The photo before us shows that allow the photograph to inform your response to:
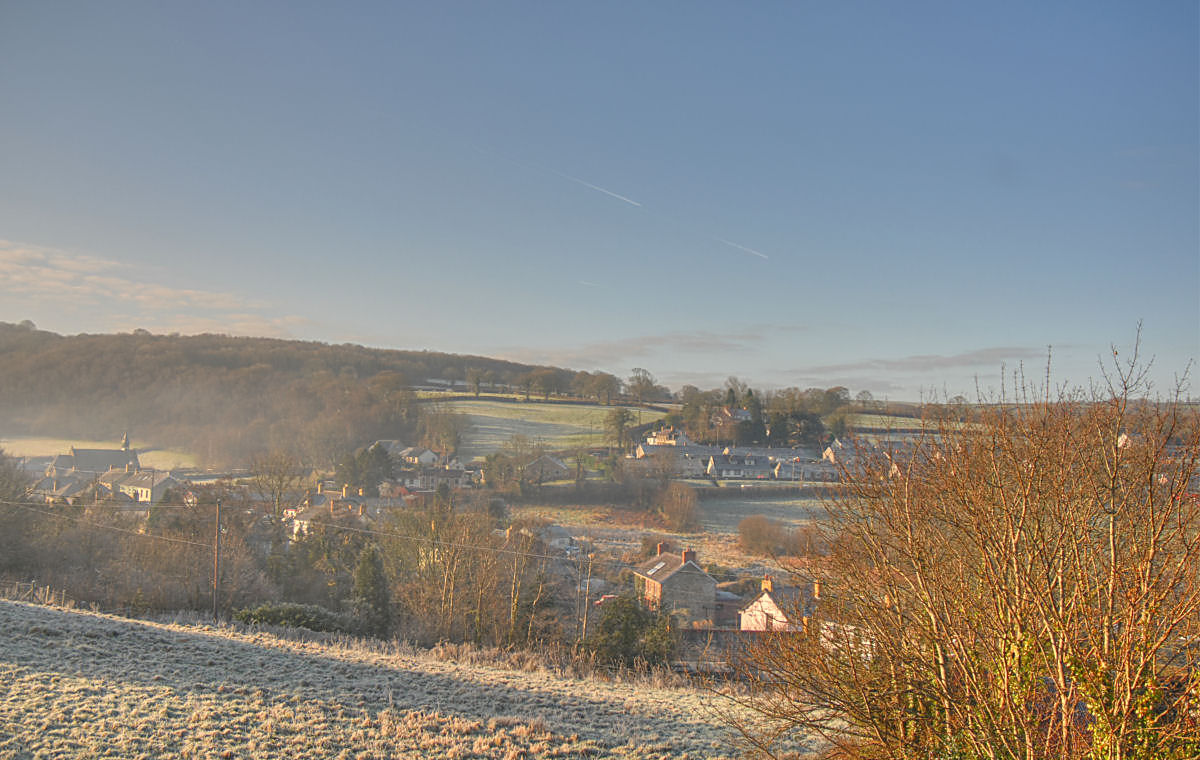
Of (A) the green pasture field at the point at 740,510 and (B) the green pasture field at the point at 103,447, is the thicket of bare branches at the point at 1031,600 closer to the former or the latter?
(A) the green pasture field at the point at 740,510

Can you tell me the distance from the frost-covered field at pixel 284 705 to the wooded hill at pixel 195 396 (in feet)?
117

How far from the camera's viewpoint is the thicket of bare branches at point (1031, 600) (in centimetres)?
484

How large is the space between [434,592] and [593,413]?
40582 millimetres

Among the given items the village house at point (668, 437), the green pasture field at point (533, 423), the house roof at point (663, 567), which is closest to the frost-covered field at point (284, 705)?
the house roof at point (663, 567)

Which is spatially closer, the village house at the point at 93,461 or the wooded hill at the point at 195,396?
the village house at the point at 93,461

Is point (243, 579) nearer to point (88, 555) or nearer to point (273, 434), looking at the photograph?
point (88, 555)

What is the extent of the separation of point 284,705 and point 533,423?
49.8m

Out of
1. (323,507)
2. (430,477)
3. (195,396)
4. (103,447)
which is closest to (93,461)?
(103,447)

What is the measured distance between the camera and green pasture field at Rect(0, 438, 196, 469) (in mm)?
44438

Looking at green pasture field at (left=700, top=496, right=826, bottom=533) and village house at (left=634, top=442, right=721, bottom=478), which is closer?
green pasture field at (left=700, top=496, right=826, bottom=533)

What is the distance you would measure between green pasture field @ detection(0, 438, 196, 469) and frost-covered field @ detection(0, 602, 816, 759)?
121 ft

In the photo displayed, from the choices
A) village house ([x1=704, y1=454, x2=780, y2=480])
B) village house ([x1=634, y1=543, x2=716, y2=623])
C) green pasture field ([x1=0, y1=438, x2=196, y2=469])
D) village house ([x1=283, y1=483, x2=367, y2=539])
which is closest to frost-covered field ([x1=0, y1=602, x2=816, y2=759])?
village house ([x1=634, y1=543, x2=716, y2=623])

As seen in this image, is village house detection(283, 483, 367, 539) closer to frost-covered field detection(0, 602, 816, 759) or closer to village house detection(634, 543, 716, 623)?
village house detection(634, 543, 716, 623)

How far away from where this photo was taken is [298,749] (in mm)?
8383
